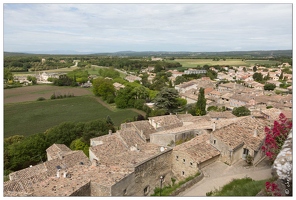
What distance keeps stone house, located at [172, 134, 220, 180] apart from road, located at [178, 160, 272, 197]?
417 mm

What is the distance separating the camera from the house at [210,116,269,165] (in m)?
13.0

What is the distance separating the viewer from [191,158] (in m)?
12.4

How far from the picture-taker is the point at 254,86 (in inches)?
2874

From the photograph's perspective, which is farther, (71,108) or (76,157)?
(71,108)

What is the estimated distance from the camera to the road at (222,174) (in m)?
10.6

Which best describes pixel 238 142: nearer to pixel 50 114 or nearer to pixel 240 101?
pixel 240 101

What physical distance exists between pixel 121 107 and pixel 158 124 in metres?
25.4

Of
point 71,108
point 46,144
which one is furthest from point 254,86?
point 46,144

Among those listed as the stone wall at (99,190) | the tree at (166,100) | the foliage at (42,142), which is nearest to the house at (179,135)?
the stone wall at (99,190)

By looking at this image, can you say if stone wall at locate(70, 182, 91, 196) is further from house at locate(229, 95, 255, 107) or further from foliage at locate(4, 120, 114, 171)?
house at locate(229, 95, 255, 107)

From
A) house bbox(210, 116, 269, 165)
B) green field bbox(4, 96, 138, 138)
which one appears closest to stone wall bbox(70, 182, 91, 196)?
house bbox(210, 116, 269, 165)

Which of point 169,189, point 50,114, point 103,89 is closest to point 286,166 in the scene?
point 169,189

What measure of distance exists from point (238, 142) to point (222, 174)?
2.39 meters

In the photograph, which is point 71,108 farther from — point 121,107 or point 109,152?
point 109,152
